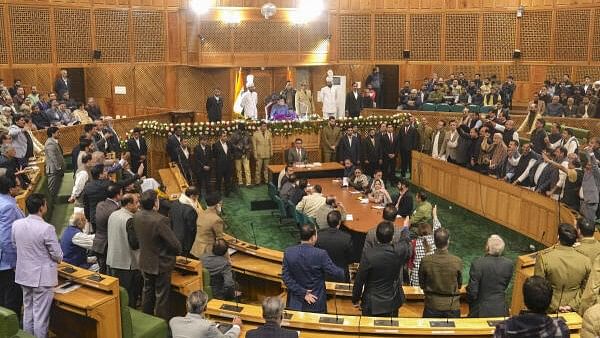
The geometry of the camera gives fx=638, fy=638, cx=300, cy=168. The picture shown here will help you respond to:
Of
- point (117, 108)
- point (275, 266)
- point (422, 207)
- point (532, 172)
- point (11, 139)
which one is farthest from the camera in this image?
point (117, 108)

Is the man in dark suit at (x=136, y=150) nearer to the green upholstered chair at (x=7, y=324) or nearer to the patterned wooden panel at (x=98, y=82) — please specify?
the patterned wooden panel at (x=98, y=82)

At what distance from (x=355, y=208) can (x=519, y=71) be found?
41.5 ft

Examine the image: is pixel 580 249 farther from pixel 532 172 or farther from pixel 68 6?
pixel 68 6

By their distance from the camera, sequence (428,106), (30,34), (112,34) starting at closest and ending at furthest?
(30,34) < (428,106) < (112,34)

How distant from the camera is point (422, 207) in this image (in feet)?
30.0

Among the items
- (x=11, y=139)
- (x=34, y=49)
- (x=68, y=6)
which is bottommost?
(x=11, y=139)

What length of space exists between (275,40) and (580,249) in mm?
14810

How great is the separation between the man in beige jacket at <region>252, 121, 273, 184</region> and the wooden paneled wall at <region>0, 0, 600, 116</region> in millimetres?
4583

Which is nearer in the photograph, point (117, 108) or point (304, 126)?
point (304, 126)

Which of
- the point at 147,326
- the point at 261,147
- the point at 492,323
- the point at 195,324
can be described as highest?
the point at 261,147

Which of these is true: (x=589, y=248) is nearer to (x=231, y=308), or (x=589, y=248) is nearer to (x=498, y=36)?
(x=231, y=308)

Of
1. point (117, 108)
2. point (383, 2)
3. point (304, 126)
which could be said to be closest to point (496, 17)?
point (383, 2)

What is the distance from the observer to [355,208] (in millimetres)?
10648

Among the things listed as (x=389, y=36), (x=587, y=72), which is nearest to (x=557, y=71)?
(x=587, y=72)
